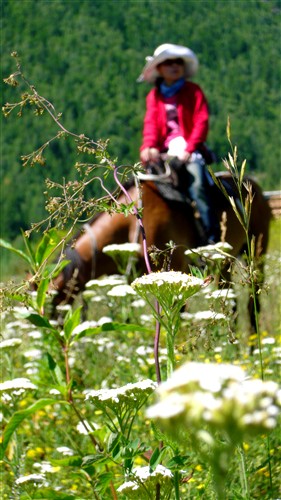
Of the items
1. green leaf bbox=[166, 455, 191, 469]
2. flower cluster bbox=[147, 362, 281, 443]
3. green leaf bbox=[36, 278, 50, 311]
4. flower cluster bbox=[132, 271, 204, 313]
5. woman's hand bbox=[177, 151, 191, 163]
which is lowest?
woman's hand bbox=[177, 151, 191, 163]

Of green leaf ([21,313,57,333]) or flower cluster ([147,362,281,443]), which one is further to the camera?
green leaf ([21,313,57,333])

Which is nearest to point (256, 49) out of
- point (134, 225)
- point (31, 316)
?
point (134, 225)

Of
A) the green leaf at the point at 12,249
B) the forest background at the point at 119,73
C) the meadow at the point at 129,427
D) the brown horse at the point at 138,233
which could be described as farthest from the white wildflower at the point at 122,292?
the forest background at the point at 119,73

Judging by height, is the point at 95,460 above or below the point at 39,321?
below

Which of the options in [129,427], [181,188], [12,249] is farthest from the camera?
[181,188]

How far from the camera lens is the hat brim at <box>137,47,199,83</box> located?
768cm

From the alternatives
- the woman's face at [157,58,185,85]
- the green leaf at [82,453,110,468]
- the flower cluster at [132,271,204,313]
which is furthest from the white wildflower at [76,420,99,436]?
the woman's face at [157,58,185,85]

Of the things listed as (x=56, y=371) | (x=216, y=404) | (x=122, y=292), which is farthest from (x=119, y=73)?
(x=216, y=404)

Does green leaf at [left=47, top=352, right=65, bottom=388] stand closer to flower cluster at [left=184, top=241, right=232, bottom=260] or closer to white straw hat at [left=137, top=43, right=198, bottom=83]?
flower cluster at [left=184, top=241, right=232, bottom=260]

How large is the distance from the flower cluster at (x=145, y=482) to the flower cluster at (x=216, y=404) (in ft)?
2.98

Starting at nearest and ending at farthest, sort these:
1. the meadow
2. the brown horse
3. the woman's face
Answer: the meadow < the brown horse < the woman's face

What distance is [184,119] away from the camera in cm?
745

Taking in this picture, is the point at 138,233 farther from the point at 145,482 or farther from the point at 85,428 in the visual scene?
the point at 145,482

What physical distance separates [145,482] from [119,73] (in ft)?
83.3
